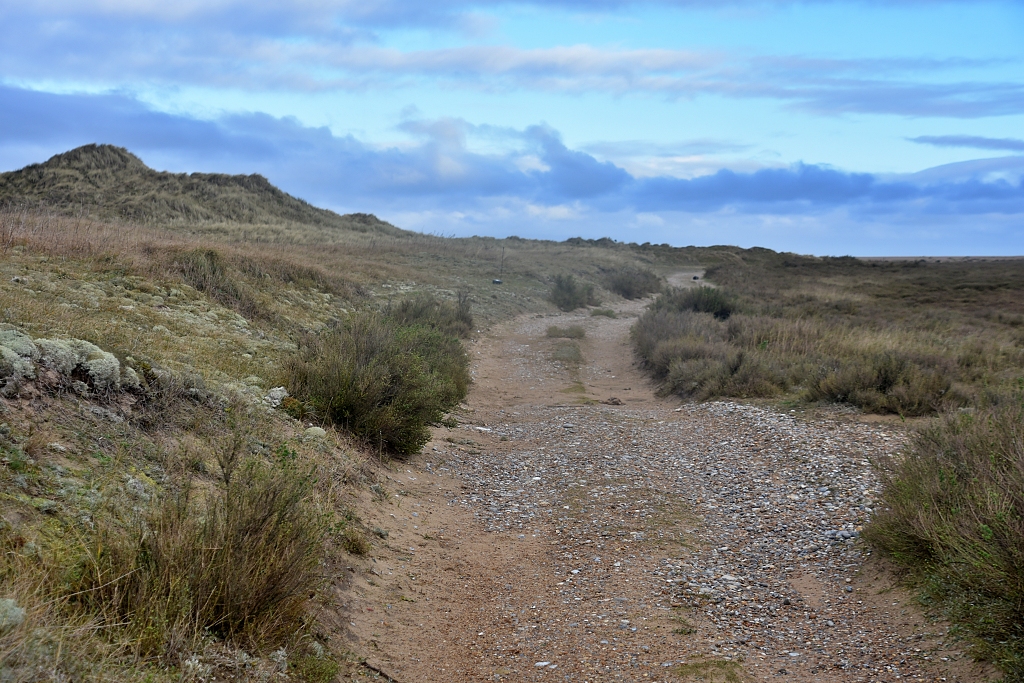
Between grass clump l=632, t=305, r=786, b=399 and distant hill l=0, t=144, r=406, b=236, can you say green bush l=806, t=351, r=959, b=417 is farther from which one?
distant hill l=0, t=144, r=406, b=236

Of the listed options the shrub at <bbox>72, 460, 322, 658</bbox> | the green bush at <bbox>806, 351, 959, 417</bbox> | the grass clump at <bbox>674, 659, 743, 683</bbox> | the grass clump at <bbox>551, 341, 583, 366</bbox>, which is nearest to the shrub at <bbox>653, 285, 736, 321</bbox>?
the grass clump at <bbox>551, 341, 583, 366</bbox>

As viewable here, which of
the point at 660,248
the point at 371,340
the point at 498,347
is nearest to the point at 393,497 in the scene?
the point at 371,340

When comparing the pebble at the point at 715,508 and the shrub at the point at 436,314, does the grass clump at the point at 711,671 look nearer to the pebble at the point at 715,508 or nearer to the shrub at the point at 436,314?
the pebble at the point at 715,508

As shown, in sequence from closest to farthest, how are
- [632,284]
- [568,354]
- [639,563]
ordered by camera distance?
[639,563]
[568,354]
[632,284]

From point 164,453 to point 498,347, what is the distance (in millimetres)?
14523

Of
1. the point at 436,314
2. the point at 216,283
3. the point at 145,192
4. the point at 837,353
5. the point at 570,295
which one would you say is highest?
the point at 145,192

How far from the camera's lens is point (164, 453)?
202 inches

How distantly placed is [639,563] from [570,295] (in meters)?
25.4

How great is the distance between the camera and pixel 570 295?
31.0 m

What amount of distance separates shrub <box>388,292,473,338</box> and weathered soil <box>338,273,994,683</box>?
6727 mm

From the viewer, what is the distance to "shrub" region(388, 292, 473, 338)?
17.1 m

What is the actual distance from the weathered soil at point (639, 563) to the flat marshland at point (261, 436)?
0.23 meters

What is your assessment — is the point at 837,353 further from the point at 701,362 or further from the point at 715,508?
the point at 715,508

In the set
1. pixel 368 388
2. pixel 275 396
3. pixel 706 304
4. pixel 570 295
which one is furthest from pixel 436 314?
pixel 570 295
